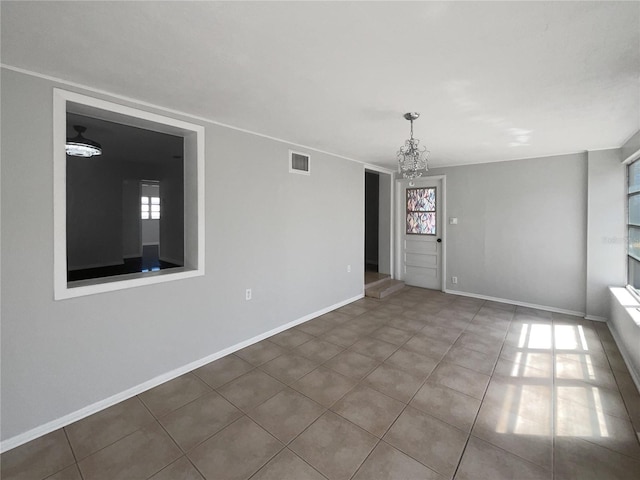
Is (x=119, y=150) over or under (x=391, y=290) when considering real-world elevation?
over

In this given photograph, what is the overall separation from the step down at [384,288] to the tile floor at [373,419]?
1.72m

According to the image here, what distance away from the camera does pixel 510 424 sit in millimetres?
2025

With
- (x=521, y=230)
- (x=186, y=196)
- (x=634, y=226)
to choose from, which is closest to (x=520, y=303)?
(x=521, y=230)

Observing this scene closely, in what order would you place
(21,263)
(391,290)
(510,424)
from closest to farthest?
(21,263)
(510,424)
(391,290)

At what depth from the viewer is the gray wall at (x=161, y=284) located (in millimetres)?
1866

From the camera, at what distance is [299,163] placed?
3.81 m

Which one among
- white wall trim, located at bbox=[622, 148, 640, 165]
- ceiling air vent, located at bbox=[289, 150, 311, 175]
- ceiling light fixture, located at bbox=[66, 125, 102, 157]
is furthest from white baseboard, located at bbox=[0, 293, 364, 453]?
white wall trim, located at bbox=[622, 148, 640, 165]

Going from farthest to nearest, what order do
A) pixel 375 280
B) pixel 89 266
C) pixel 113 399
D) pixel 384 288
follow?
pixel 89 266
pixel 375 280
pixel 384 288
pixel 113 399

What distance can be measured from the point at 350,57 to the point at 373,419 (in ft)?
7.93

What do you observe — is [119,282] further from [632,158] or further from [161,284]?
[632,158]

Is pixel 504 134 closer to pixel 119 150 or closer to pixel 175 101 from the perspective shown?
pixel 175 101

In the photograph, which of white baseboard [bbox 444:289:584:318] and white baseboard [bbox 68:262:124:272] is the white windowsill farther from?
white baseboard [bbox 68:262:124:272]

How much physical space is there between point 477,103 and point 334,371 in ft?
8.76

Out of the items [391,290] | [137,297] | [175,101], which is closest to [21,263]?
[137,297]
